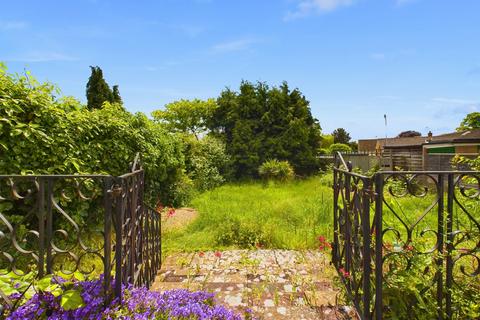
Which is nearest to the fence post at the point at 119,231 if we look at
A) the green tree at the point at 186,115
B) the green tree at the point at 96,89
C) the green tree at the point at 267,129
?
the green tree at the point at 96,89

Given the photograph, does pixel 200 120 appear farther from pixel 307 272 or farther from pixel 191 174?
→ pixel 307 272

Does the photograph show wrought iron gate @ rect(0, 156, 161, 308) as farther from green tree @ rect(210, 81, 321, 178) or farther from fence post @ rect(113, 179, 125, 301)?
green tree @ rect(210, 81, 321, 178)

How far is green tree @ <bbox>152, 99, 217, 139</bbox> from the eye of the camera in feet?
73.3

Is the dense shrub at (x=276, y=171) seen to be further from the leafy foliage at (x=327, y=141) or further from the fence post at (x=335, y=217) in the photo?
the leafy foliage at (x=327, y=141)

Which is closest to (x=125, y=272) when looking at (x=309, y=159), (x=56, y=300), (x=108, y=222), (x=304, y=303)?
(x=56, y=300)

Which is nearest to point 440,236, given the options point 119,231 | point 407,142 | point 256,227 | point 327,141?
point 119,231

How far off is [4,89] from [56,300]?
2.67 metres

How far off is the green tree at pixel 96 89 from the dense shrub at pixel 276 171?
23.7ft

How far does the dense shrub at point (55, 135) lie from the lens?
3279 millimetres

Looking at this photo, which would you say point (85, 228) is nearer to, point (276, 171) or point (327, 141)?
point (276, 171)

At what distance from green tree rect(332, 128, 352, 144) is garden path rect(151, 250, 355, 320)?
36464 mm

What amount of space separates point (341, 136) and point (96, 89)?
33.5 metres

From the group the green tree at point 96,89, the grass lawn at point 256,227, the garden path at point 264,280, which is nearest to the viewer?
the garden path at point 264,280

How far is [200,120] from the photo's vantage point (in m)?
23.0
